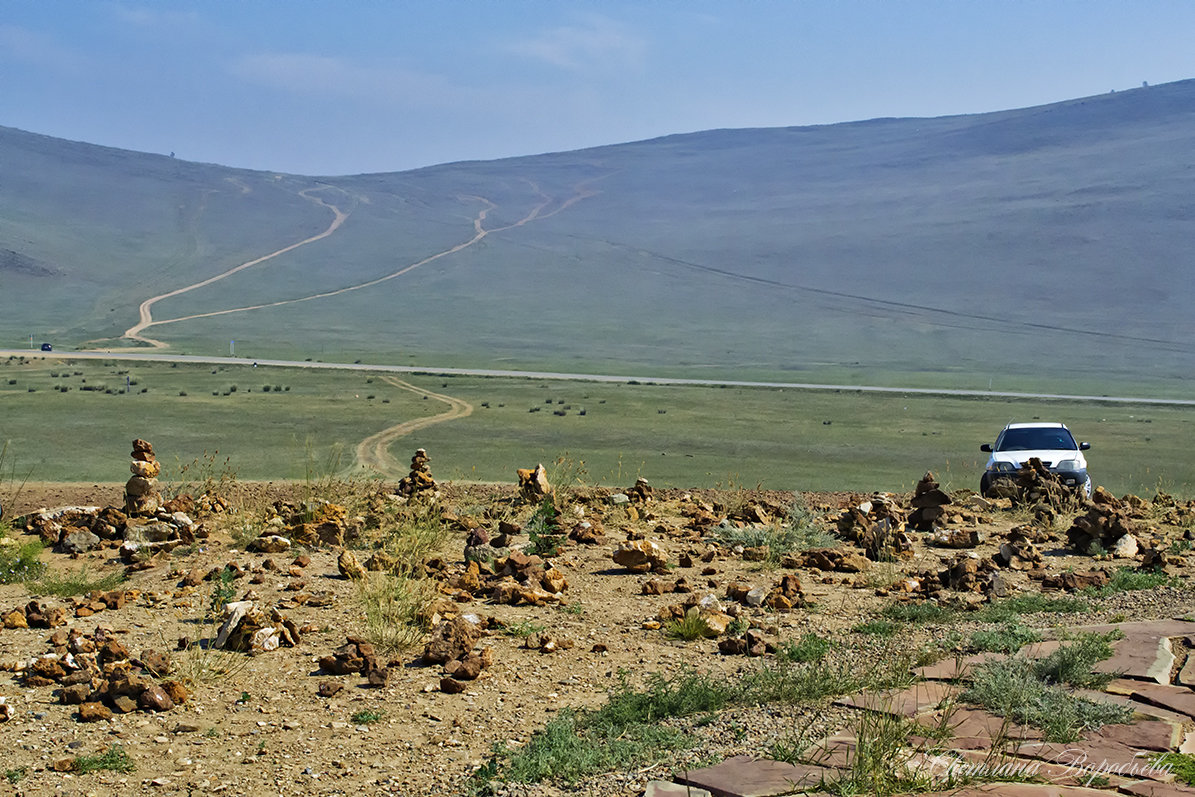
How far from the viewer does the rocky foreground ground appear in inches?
195

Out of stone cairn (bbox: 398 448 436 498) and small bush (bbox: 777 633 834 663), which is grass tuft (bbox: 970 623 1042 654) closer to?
small bush (bbox: 777 633 834 663)

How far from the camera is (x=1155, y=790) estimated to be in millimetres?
3996

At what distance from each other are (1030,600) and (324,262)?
10525cm

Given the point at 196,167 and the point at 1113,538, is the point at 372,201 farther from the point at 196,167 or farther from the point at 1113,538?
the point at 1113,538

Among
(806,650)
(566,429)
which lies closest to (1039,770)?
(806,650)

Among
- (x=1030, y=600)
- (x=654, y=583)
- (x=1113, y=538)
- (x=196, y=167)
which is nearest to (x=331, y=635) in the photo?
(x=654, y=583)

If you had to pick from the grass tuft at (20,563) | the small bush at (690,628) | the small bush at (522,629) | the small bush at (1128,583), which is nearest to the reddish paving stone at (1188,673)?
the small bush at (1128,583)

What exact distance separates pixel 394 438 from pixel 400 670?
70.4ft

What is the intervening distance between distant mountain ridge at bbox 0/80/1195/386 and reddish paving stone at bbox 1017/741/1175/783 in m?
51.2

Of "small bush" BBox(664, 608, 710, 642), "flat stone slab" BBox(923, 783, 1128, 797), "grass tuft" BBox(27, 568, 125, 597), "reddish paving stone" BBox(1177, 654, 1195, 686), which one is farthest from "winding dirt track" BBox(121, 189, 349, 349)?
"flat stone slab" BBox(923, 783, 1128, 797)

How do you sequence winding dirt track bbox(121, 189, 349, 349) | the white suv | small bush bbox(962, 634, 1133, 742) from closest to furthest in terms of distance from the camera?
small bush bbox(962, 634, 1133, 742) → the white suv → winding dirt track bbox(121, 189, 349, 349)

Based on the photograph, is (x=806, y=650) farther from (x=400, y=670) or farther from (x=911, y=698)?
(x=400, y=670)

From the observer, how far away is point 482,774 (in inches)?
189

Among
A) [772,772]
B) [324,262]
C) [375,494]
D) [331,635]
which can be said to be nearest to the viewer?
[772,772]
